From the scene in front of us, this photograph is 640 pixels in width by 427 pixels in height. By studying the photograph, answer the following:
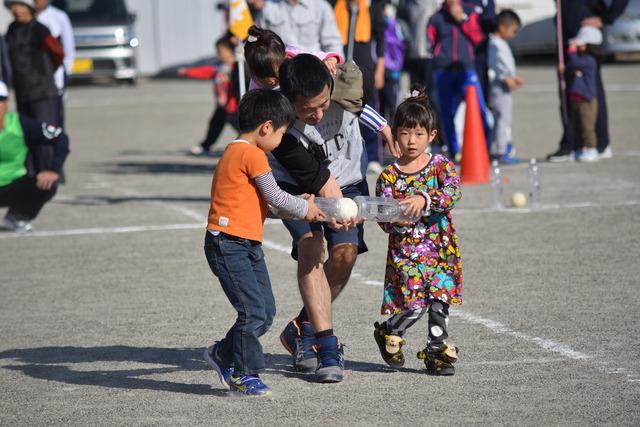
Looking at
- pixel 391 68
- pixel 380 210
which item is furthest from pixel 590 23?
pixel 380 210

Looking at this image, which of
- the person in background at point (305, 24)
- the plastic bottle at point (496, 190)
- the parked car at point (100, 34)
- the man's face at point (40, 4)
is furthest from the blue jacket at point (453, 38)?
the parked car at point (100, 34)

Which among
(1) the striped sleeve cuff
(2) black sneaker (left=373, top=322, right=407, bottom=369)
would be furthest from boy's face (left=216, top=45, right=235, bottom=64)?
(2) black sneaker (left=373, top=322, right=407, bottom=369)

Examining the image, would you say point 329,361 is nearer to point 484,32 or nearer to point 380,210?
point 380,210

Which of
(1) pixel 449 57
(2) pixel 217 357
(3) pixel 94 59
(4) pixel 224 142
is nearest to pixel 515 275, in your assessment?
(2) pixel 217 357

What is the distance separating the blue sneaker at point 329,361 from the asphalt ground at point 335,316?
6 centimetres

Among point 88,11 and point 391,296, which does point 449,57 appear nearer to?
point 391,296

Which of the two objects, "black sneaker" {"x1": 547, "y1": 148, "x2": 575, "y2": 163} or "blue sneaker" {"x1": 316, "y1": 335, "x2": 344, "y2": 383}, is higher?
"black sneaker" {"x1": 547, "y1": 148, "x2": 575, "y2": 163}

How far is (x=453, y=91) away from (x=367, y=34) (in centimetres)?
173

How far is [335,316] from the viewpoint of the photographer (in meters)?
7.44

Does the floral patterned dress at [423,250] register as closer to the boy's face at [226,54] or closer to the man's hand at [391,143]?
the man's hand at [391,143]

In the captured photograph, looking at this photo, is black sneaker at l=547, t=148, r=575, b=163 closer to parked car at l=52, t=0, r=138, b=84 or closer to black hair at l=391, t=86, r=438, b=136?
black hair at l=391, t=86, r=438, b=136

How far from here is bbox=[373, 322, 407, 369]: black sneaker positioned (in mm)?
6090

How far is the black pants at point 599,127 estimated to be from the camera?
14.3 m

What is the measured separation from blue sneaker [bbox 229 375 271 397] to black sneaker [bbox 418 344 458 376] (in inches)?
32.6
